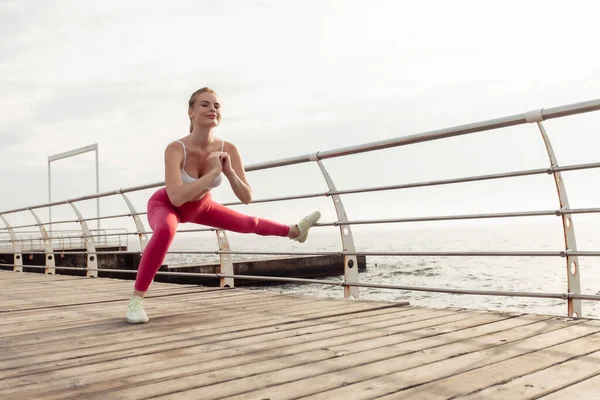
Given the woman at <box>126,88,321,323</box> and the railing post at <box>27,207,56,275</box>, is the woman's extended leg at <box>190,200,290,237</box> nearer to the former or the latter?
the woman at <box>126,88,321,323</box>

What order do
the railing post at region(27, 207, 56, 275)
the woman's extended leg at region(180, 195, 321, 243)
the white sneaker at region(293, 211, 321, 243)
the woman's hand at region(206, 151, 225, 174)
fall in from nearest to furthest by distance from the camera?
the woman's hand at region(206, 151, 225, 174) < the woman's extended leg at region(180, 195, 321, 243) < the white sneaker at region(293, 211, 321, 243) < the railing post at region(27, 207, 56, 275)

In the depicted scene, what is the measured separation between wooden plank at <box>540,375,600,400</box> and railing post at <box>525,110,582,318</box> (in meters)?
1.18

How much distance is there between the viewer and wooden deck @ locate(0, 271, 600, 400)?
1713 mm

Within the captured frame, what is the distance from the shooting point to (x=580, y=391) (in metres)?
1.60

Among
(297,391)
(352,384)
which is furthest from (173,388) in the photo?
(352,384)

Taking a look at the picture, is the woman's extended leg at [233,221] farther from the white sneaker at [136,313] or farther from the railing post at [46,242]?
the railing post at [46,242]

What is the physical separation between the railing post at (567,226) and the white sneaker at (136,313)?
2105 millimetres

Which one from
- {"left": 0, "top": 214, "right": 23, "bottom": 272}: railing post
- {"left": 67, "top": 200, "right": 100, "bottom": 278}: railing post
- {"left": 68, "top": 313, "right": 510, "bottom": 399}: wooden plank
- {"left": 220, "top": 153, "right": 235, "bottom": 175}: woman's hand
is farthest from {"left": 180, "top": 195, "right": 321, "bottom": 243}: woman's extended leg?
{"left": 0, "top": 214, "right": 23, "bottom": 272}: railing post

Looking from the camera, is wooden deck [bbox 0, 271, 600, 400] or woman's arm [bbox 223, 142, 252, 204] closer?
wooden deck [bbox 0, 271, 600, 400]

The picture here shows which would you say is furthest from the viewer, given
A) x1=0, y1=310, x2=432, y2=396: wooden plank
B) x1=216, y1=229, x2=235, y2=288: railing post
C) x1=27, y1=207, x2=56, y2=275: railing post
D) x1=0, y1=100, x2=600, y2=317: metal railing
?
x1=27, y1=207, x2=56, y2=275: railing post

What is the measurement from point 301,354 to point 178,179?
1299mm

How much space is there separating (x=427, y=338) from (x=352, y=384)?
28.8 inches

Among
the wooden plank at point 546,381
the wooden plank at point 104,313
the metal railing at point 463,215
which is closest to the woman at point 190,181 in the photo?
the wooden plank at point 104,313

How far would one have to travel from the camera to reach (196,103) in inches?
126
